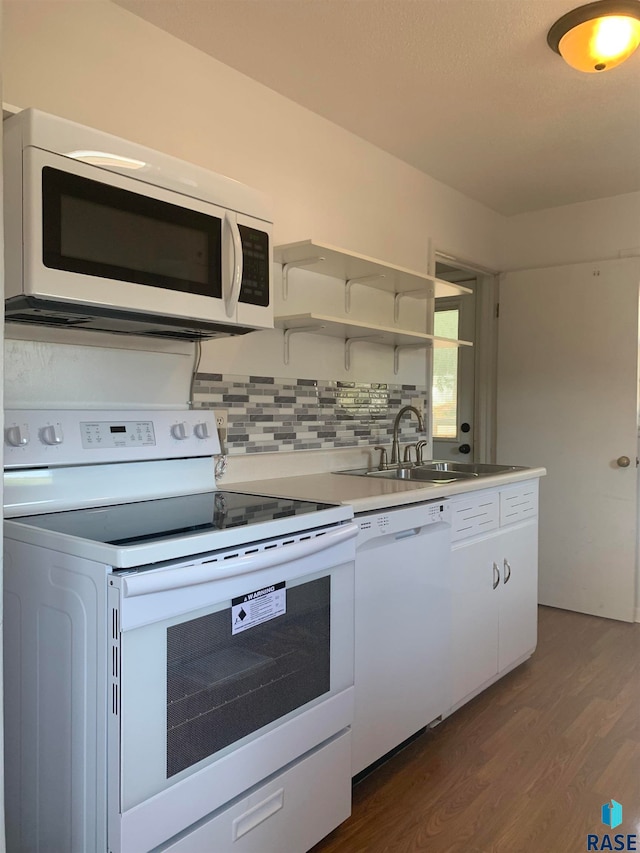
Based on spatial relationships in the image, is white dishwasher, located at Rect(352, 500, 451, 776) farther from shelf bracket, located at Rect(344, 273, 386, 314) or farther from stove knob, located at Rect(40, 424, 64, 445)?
shelf bracket, located at Rect(344, 273, 386, 314)

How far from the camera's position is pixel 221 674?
55.0 inches

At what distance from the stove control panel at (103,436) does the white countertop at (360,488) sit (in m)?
0.25

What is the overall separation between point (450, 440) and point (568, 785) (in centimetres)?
247

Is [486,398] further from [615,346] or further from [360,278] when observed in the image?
[360,278]

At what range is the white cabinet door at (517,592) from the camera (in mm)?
2674

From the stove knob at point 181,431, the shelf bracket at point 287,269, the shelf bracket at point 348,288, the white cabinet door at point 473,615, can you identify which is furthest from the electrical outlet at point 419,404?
the stove knob at point 181,431

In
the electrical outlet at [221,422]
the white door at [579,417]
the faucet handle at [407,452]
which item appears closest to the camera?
the electrical outlet at [221,422]

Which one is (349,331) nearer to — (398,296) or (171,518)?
(398,296)

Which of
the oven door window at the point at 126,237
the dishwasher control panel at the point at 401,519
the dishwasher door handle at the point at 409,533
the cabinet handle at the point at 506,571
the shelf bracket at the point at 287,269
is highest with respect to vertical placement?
the shelf bracket at the point at 287,269

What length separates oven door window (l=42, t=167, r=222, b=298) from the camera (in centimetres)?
140

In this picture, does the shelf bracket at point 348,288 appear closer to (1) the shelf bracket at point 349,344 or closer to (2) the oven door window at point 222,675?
(1) the shelf bracket at point 349,344

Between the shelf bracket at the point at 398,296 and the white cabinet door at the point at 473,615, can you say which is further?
the shelf bracket at the point at 398,296

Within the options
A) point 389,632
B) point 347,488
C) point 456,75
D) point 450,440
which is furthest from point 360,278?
point 450,440

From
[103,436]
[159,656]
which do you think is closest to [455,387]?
[103,436]
